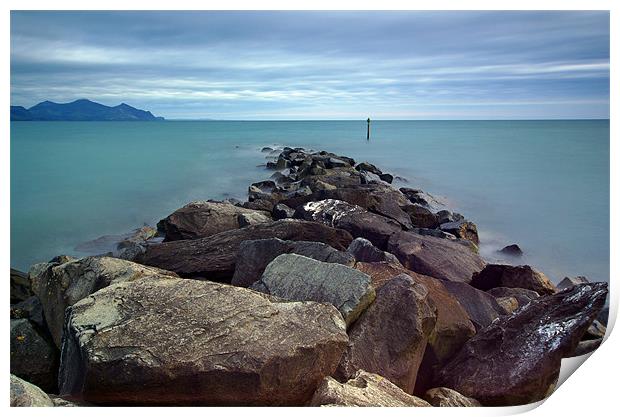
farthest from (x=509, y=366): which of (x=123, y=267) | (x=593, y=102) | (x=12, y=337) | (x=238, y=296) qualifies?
(x=12, y=337)

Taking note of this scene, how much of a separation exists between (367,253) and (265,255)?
0.79m

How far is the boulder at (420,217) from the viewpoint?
21.9 feet

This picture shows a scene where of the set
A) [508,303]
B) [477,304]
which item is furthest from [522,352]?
[508,303]

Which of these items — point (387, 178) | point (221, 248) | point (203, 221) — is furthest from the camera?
point (387, 178)

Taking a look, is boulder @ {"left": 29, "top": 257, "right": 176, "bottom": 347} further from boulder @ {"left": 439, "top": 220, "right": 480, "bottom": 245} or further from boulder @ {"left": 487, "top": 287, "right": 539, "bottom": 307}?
boulder @ {"left": 439, "top": 220, "right": 480, "bottom": 245}

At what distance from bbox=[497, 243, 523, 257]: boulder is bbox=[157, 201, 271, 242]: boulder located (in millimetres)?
2373

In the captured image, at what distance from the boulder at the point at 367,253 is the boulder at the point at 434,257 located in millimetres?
364

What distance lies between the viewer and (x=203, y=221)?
5.32 meters

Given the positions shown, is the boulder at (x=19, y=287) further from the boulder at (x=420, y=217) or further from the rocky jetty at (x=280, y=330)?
the boulder at (x=420, y=217)

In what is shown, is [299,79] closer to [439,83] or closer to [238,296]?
[439,83]

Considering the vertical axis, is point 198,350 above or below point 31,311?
above

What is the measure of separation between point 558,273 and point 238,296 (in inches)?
119

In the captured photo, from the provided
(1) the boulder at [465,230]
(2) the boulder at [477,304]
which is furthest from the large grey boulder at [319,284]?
(1) the boulder at [465,230]

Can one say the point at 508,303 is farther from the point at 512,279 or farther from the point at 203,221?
the point at 203,221
